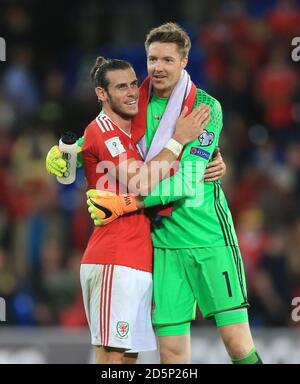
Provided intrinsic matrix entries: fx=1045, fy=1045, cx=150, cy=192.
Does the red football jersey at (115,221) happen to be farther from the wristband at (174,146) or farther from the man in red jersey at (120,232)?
the wristband at (174,146)

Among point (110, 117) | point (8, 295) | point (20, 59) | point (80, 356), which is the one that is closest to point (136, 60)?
point (20, 59)

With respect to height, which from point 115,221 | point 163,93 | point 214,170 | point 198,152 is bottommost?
point 115,221

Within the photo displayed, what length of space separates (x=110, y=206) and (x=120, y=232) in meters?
0.18

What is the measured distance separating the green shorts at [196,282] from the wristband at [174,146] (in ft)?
2.05

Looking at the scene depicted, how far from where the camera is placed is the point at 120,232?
6277mm

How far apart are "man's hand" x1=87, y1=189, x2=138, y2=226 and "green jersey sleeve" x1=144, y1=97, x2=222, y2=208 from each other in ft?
0.33

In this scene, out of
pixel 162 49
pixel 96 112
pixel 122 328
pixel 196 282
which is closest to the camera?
pixel 122 328

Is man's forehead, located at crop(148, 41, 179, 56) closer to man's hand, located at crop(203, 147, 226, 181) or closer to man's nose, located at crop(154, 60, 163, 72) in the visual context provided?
man's nose, located at crop(154, 60, 163, 72)

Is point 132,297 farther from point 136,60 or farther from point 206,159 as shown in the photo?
point 136,60

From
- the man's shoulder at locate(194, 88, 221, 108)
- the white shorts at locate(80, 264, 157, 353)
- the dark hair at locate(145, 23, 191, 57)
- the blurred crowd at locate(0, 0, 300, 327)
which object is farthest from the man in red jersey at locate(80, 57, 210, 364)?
the blurred crowd at locate(0, 0, 300, 327)

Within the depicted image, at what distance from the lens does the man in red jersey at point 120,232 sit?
6.19m

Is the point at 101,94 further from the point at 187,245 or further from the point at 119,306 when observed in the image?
the point at 119,306

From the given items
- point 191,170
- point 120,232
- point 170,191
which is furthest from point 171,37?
point 120,232

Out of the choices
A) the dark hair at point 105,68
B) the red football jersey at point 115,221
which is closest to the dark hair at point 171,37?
the dark hair at point 105,68
